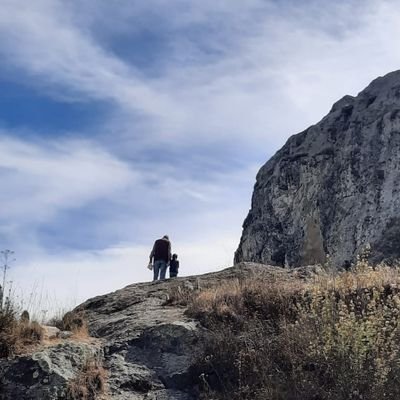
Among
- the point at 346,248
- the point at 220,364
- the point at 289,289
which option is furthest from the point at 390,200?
the point at 220,364

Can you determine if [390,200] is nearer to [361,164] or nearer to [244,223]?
[361,164]

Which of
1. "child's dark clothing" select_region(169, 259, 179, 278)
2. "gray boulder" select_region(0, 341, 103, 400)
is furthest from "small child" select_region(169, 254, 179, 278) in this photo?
"gray boulder" select_region(0, 341, 103, 400)

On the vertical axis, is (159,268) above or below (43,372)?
above

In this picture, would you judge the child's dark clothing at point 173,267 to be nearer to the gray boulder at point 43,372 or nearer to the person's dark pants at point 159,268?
the person's dark pants at point 159,268

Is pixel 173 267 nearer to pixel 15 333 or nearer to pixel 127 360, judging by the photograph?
pixel 127 360

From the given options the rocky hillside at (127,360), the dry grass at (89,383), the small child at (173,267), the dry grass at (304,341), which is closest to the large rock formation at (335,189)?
the small child at (173,267)

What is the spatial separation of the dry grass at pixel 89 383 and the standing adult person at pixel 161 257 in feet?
31.6

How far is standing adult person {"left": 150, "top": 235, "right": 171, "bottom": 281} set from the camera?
57.9ft

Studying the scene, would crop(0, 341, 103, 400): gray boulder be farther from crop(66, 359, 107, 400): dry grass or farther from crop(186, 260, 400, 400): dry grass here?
crop(186, 260, 400, 400): dry grass

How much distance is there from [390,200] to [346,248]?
276 centimetres

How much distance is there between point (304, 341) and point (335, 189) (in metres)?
24.6

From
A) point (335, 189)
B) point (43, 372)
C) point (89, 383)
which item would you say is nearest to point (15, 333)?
point (43, 372)

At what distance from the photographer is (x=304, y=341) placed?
780 centimetres

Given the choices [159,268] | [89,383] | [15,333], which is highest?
[159,268]
